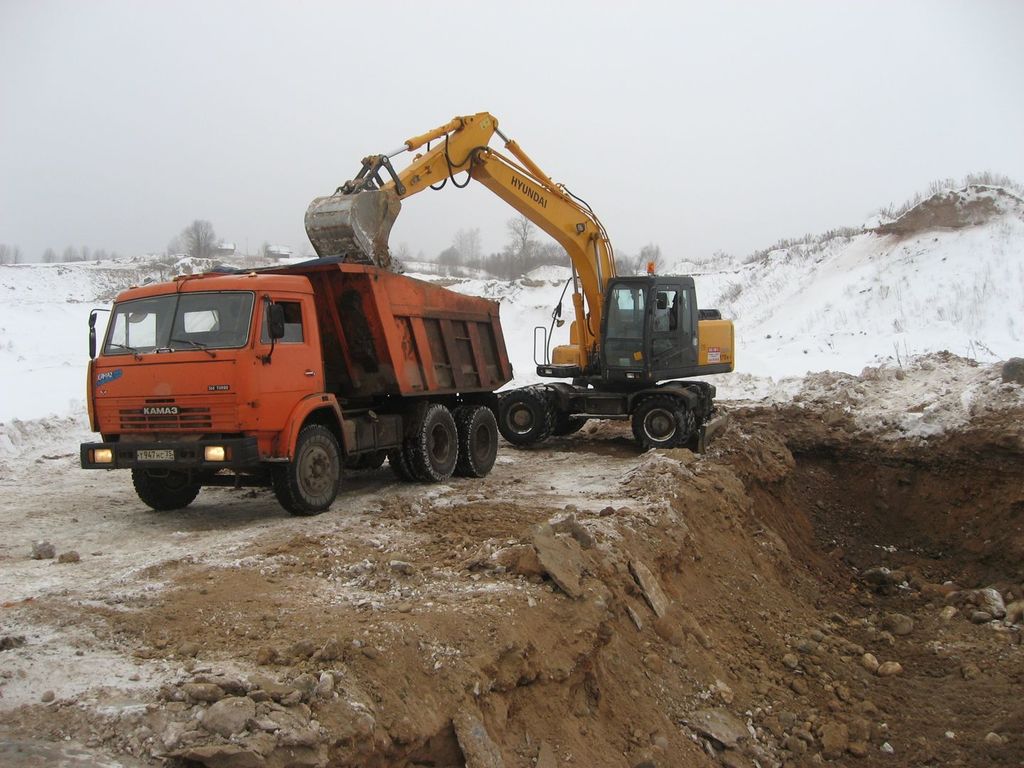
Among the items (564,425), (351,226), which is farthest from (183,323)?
(564,425)

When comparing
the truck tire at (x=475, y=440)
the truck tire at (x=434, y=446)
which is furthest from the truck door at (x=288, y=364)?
the truck tire at (x=475, y=440)

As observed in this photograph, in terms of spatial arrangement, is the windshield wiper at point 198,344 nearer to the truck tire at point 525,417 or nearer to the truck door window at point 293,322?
the truck door window at point 293,322

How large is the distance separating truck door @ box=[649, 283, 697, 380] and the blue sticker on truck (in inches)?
311

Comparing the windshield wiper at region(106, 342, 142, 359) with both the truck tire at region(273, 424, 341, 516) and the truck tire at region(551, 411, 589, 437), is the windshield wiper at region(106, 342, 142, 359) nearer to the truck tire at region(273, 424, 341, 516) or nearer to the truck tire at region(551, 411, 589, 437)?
the truck tire at region(273, 424, 341, 516)

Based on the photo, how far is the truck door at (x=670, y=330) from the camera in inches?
506

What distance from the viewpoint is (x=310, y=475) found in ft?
26.9

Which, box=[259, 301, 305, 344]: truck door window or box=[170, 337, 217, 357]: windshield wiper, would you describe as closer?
box=[170, 337, 217, 357]: windshield wiper

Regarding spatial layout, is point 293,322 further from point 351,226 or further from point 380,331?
point 351,226

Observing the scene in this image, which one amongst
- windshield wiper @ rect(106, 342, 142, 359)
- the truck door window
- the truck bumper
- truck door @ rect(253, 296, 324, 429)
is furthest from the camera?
the truck door window

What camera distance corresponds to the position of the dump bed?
29.5 ft

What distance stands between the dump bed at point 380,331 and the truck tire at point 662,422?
11.7 ft

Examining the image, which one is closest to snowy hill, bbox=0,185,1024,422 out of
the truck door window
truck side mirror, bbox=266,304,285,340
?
the truck door window

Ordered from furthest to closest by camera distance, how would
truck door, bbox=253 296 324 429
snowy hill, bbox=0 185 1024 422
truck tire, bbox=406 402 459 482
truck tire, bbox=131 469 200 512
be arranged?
1. snowy hill, bbox=0 185 1024 422
2. truck tire, bbox=406 402 459 482
3. truck tire, bbox=131 469 200 512
4. truck door, bbox=253 296 324 429

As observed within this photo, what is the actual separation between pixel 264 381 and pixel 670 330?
24.1ft
